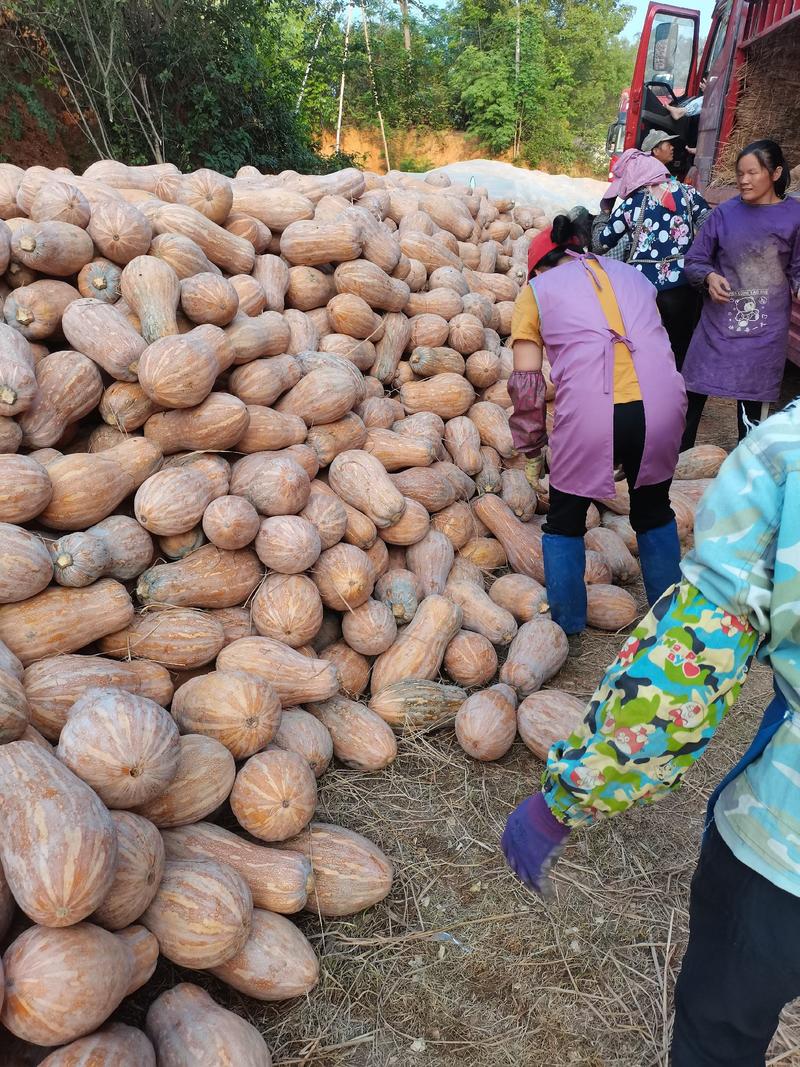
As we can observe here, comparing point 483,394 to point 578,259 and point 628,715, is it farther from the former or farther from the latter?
point 628,715

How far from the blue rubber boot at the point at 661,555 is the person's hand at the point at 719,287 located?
198cm

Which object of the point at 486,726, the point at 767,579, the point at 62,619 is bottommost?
the point at 486,726

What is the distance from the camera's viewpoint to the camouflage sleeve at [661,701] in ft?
3.70

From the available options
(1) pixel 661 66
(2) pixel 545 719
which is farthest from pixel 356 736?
(1) pixel 661 66

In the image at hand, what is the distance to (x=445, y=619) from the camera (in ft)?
11.6

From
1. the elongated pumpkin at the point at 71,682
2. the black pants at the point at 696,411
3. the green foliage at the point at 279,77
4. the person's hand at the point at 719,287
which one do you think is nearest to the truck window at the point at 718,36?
the person's hand at the point at 719,287

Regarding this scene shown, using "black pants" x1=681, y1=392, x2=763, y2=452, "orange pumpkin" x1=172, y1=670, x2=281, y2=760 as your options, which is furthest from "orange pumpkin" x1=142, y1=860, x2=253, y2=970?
"black pants" x1=681, y1=392, x2=763, y2=452

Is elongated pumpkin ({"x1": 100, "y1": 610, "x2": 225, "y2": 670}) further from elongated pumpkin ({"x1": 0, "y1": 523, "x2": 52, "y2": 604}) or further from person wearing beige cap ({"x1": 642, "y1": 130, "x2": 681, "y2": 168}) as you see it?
person wearing beige cap ({"x1": 642, "y1": 130, "x2": 681, "y2": 168})

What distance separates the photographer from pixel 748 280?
15.7 ft

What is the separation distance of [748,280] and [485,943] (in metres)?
4.25

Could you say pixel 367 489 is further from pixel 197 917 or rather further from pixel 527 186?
pixel 527 186

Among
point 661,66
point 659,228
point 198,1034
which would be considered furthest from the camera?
point 661,66

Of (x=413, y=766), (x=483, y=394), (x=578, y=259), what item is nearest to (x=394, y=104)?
(x=483, y=394)

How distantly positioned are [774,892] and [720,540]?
0.59 metres
